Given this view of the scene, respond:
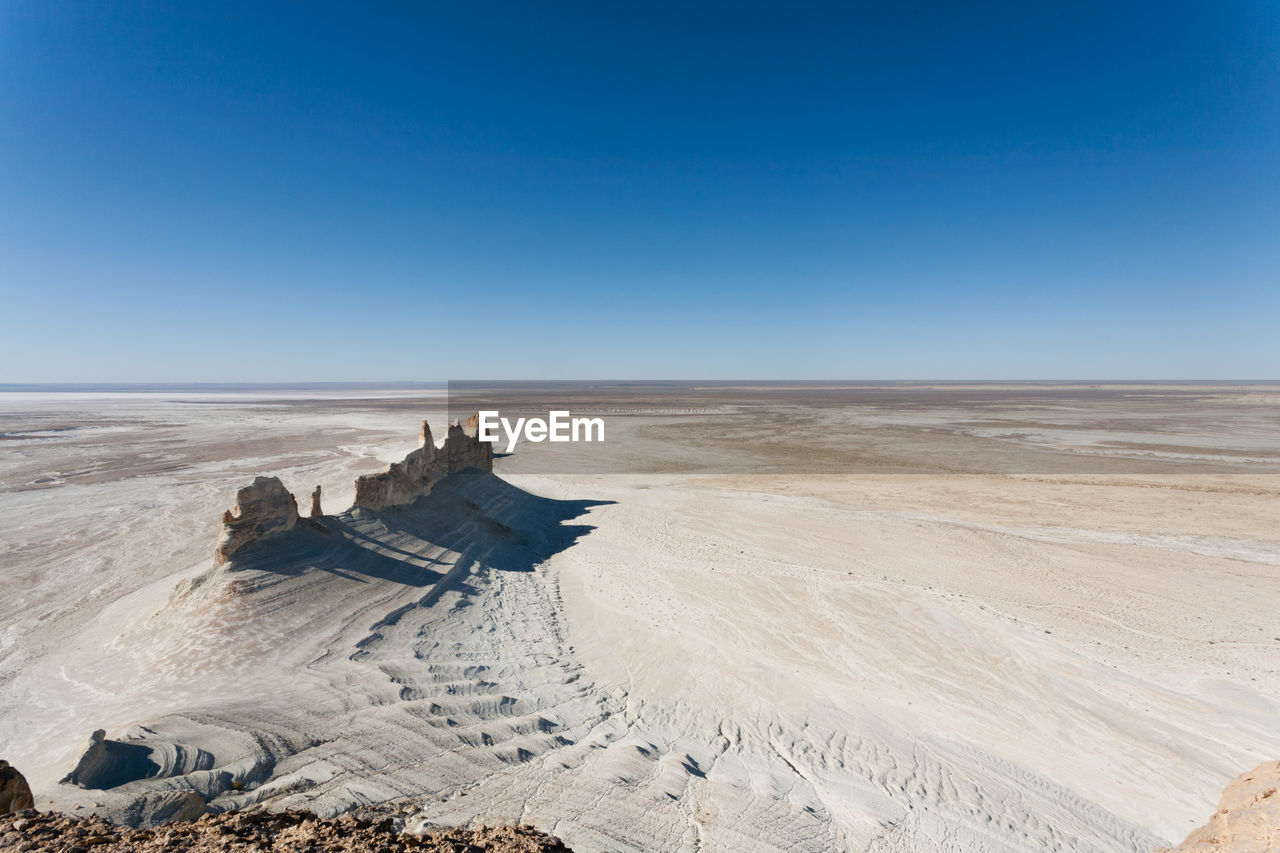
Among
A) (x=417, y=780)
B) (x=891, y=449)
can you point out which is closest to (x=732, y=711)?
(x=417, y=780)

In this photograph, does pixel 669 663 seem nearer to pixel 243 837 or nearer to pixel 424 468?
pixel 243 837

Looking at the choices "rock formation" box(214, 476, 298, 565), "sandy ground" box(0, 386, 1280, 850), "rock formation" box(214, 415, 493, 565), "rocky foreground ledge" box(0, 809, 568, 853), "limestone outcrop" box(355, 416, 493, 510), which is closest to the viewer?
"rocky foreground ledge" box(0, 809, 568, 853)

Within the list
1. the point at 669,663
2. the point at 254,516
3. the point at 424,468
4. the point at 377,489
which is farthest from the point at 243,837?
the point at 424,468

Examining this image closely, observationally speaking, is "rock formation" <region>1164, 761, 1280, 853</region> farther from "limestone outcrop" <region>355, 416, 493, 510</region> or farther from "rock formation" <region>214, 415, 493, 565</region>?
"limestone outcrop" <region>355, 416, 493, 510</region>

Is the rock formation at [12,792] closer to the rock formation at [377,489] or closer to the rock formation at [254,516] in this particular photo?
the rock formation at [377,489]

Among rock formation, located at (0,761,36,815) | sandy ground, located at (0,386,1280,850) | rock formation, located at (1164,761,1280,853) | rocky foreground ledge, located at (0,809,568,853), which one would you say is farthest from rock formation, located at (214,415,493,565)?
rock formation, located at (1164,761,1280,853)

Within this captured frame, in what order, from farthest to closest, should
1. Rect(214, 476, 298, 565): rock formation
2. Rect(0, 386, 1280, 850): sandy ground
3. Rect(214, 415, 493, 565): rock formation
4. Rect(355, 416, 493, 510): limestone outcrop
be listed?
Rect(355, 416, 493, 510): limestone outcrop
Rect(214, 415, 493, 565): rock formation
Rect(214, 476, 298, 565): rock formation
Rect(0, 386, 1280, 850): sandy ground
